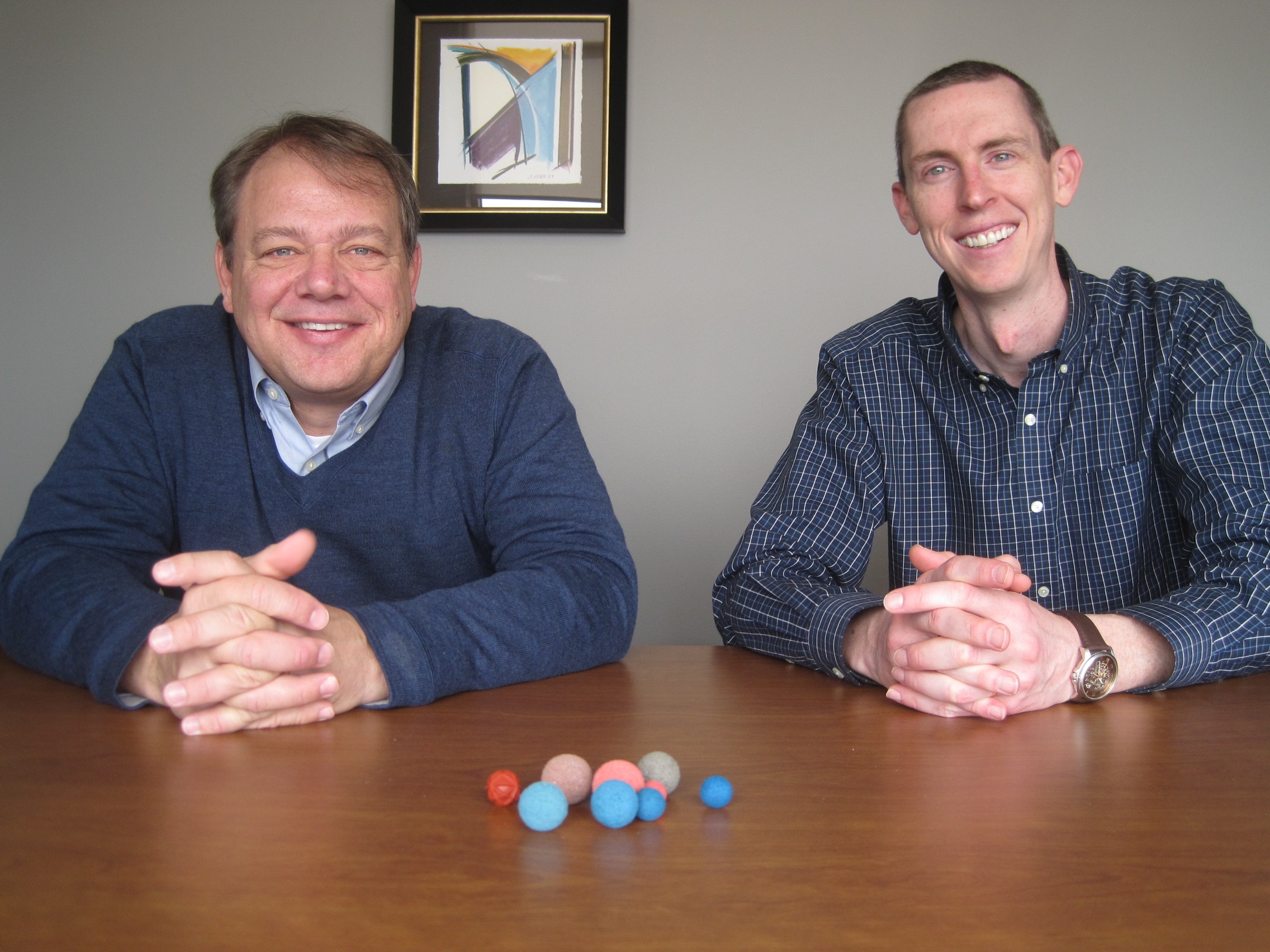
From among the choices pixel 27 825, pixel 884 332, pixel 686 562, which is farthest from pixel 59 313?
pixel 27 825

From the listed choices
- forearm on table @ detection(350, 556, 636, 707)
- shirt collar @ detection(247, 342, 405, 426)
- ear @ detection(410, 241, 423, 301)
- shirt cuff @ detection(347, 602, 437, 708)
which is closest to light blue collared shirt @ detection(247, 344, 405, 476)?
shirt collar @ detection(247, 342, 405, 426)

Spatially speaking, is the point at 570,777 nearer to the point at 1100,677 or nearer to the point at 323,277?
the point at 1100,677

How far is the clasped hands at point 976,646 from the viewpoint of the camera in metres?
1.15

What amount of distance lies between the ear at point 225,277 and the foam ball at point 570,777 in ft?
3.54

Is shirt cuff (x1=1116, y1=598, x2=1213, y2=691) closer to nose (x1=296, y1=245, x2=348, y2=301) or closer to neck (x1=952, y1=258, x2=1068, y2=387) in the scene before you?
neck (x1=952, y1=258, x2=1068, y2=387)

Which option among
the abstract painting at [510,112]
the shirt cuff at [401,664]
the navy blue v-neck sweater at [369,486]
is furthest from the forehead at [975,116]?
the shirt cuff at [401,664]

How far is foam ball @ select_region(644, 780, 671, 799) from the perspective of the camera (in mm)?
825

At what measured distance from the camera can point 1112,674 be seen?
1.24 m

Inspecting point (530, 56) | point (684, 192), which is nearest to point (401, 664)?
point (684, 192)

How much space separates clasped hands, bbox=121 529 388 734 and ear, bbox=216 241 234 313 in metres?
0.63

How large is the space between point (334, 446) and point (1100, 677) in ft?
3.74

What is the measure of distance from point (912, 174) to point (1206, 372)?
1.98ft

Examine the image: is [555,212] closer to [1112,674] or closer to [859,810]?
[1112,674]

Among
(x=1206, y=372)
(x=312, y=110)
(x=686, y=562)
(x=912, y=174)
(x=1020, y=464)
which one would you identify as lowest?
(x=686, y=562)
